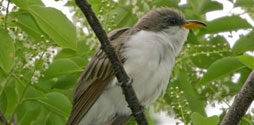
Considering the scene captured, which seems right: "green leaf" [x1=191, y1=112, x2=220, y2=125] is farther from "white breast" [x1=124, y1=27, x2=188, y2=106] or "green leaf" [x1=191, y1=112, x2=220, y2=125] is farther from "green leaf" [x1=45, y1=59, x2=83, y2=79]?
"green leaf" [x1=45, y1=59, x2=83, y2=79]

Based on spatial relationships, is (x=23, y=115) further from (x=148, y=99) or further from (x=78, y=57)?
(x=148, y=99)

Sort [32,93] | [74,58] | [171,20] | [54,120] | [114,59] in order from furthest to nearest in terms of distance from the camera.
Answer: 1. [171,20]
2. [74,58]
3. [54,120]
4. [32,93]
5. [114,59]

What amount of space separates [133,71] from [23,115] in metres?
0.95

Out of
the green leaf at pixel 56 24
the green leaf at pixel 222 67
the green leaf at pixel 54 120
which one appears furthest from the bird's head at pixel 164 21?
the green leaf at pixel 56 24

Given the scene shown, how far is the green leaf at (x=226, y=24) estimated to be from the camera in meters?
4.09

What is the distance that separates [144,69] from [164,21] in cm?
84

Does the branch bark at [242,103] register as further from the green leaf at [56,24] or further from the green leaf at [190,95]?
the green leaf at [56,24]

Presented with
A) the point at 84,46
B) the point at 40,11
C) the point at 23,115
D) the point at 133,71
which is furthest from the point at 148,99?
the point at 40,11

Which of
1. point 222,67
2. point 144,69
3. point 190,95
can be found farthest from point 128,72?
point 222,67

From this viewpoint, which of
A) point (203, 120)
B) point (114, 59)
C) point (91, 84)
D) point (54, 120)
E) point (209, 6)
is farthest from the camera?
point (209, 6)

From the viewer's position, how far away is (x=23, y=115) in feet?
13.1

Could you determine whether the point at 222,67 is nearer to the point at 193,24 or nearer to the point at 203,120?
the point at 193,24

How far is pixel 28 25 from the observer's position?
367cm

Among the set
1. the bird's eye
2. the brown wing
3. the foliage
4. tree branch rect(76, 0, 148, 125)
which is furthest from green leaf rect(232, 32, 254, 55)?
tree branch rect(76, 0, 148, 125)
